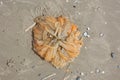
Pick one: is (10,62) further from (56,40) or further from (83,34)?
(83,34)

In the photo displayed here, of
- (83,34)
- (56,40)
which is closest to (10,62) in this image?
(56,40)

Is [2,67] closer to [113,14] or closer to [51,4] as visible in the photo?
[51,4]

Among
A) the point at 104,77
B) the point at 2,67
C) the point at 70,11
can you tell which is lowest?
the point at 104,77

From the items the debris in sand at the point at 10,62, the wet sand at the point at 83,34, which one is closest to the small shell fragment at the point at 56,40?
the wet sand at the point at 83,34

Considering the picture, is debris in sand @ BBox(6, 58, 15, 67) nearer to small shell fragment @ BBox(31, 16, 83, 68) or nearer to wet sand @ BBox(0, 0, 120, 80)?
wet sand @ BBox(0, 0, 120, 80)

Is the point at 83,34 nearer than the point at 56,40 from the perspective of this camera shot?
No

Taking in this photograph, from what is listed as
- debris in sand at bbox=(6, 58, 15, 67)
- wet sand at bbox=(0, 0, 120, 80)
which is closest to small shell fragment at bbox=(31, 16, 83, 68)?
wet sand at bbox=(0, 0, 120, 80)

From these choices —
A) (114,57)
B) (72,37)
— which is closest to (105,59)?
(114,57)

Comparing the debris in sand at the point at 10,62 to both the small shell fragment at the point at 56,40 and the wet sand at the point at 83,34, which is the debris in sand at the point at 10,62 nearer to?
the wet sand at the point at 83,34
